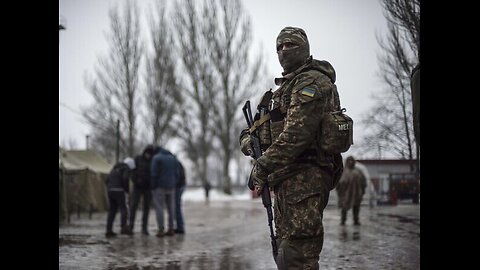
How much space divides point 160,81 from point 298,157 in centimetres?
2848

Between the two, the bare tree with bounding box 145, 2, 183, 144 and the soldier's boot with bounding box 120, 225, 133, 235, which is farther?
the bare tree with bounding box 145, 2, 183, 144

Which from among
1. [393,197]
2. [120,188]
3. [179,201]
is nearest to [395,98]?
[393,197]

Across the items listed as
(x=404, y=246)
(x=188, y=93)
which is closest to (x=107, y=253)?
(x=404, y=246)

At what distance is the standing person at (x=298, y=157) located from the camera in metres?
3.66

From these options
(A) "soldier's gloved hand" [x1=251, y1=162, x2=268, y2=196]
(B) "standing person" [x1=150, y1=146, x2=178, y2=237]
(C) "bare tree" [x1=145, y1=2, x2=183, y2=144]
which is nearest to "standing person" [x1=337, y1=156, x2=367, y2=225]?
(B) "standing person" [x1=150, y1=146, x2=178, y2=237]

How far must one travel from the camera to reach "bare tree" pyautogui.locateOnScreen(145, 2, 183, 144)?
30766 mm

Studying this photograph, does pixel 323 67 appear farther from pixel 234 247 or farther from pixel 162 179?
pixel 162 179

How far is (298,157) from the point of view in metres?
3.79

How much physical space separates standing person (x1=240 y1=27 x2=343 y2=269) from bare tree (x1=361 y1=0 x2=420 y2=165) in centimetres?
307

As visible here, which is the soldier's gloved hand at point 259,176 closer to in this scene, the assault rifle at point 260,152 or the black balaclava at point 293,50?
the assault rifle at point 260,152

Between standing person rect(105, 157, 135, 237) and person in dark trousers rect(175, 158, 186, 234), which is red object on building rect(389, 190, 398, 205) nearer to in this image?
person in dark trousers rect(175, 158, 186, 234)

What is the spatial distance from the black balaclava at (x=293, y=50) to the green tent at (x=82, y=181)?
12.5 m

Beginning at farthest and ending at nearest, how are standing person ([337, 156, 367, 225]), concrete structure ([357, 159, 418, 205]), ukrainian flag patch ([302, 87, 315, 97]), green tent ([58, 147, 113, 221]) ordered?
green tent ([58, 147, 113, 221]) → standing person ([337, 156, 367, 225]) → concrete structure ([357, 159, 418, 205]) → ukrainian flag patch ([302, 87, 315, 97])

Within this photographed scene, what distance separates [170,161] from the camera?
1084cm
